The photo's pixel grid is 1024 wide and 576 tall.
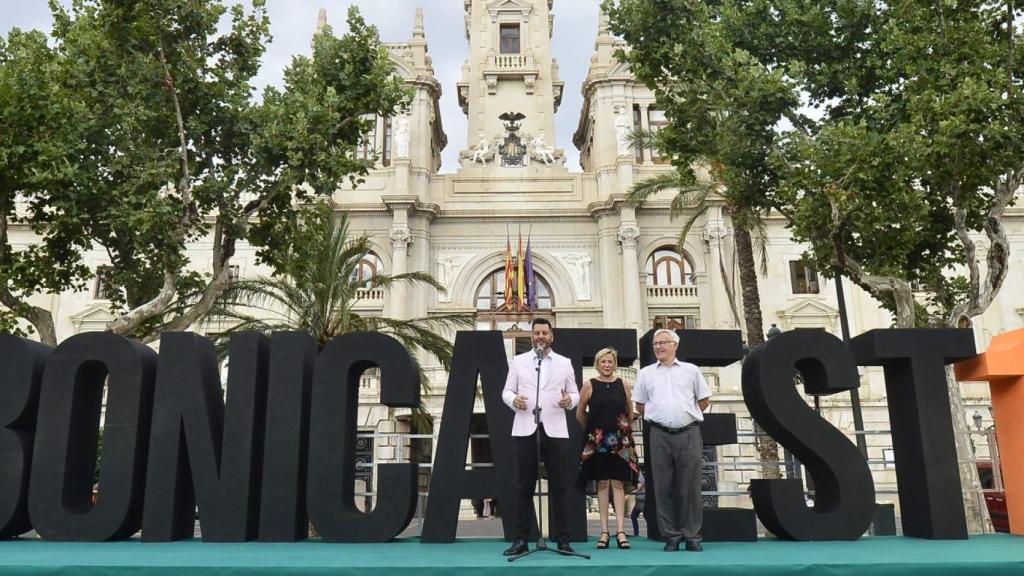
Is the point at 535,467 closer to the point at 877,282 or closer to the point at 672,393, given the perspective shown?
the point at 672,393

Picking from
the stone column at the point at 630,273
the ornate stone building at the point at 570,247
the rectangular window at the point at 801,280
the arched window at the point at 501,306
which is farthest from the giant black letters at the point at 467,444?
the rectangular window at the point at 801,280

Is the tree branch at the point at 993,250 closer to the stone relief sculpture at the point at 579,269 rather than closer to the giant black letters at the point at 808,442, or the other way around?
the giant black letters at the point at 808,442

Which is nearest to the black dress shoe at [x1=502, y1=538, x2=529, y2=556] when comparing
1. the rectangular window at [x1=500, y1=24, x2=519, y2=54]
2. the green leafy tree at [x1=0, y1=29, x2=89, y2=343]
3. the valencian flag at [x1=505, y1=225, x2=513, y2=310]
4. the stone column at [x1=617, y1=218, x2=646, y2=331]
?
the green leafy tree at [x1=0, y1=29, x2=89, y2=343]

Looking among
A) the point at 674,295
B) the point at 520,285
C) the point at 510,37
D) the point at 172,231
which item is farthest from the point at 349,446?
the point at 510,37

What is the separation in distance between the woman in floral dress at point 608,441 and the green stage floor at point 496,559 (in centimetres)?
41

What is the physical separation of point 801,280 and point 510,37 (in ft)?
56.9

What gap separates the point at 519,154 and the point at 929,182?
69.1 ft

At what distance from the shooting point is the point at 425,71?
33375mm

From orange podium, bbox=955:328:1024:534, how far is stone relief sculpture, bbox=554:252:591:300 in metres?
21.9

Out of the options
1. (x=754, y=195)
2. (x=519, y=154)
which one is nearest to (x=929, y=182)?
(x=754, y=195)

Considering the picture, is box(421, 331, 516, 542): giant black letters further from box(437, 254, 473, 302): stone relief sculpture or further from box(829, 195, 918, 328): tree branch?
box(437, 254, 473, 302): stone relief sculpture

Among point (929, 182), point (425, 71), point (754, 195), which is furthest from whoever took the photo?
point (425, 71)

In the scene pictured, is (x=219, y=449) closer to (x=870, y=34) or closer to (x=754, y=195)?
(x=754, y=195)

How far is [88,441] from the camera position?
7.61 m
